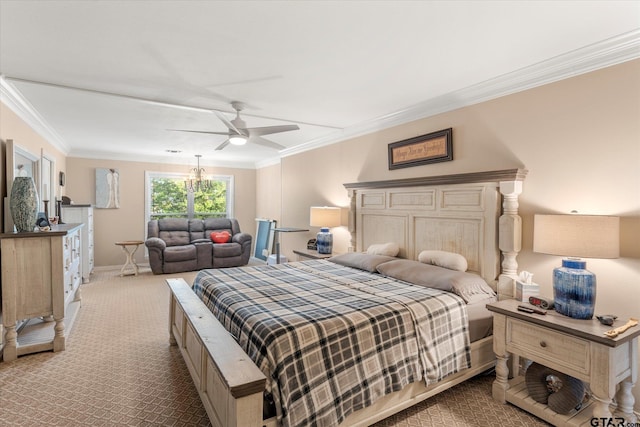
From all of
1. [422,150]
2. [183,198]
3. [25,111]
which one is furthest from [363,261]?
[183,198]

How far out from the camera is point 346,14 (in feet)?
6.13

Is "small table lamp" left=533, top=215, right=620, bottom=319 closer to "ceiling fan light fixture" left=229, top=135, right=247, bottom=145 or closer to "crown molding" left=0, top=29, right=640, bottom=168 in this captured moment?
"crown molding" left=0, top=29, right=640, bottom=168

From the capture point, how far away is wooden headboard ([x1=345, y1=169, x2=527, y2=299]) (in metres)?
2.67

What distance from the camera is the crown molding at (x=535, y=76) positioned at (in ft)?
6.93

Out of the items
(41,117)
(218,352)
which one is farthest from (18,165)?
(218,352)

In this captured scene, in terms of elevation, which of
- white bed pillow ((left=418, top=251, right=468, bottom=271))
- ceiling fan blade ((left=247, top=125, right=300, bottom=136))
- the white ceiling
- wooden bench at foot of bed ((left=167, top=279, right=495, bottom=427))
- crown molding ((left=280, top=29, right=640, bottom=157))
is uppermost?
the white ceiling

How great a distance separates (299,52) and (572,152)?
215 centimetres

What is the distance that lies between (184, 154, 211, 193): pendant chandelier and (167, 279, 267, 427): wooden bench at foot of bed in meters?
5.09

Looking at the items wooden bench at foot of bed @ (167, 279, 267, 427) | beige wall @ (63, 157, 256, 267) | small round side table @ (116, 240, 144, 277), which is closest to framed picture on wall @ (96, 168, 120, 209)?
beige wall @ (63, 157, 256, 267)

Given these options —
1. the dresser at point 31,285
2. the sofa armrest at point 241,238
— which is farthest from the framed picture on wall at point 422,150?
the sofa armrest at point 241,238

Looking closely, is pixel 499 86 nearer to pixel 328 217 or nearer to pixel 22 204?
pixel 328 217

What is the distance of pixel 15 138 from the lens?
11.4ft

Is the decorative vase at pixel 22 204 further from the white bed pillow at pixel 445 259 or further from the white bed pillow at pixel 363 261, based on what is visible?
the white bed pillow at pixel 445 259

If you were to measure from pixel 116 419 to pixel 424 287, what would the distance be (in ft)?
7.76
